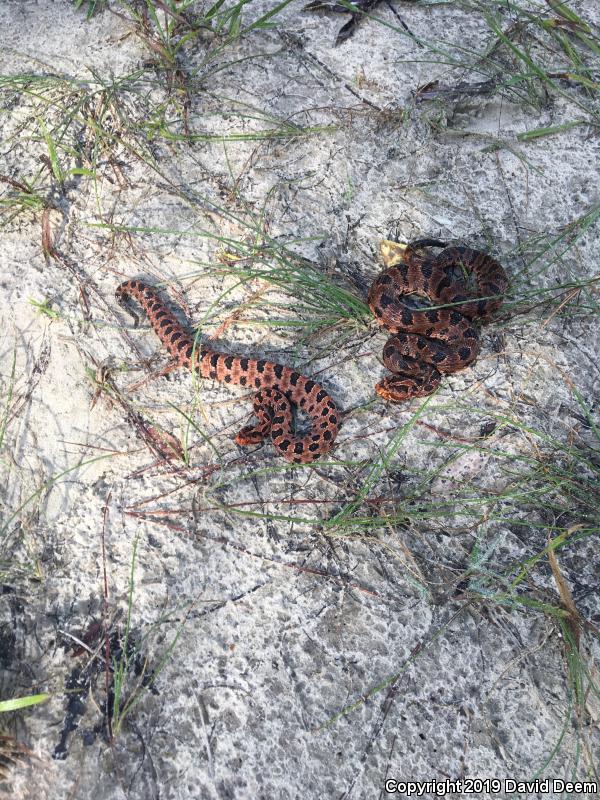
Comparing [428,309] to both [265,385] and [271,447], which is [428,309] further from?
[271,447]

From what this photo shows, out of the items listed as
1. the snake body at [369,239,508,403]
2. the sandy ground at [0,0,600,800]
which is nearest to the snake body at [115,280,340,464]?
the sandy ground at [0,0,600,800]

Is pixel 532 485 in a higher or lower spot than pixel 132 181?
lower

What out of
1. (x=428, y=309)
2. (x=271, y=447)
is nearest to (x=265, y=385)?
(x=271, y=447)

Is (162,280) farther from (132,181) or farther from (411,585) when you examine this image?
(411,585)

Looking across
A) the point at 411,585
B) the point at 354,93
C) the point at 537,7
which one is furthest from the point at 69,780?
the point at 537,7

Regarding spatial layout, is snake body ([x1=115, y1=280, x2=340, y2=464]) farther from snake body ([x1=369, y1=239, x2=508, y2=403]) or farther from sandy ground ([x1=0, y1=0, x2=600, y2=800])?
snake body ([x1=369, y1=239, x2=508, y2=403])

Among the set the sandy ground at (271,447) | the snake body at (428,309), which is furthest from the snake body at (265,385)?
the snake body at (428,309)

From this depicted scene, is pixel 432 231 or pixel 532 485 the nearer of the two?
pixel 532 485
